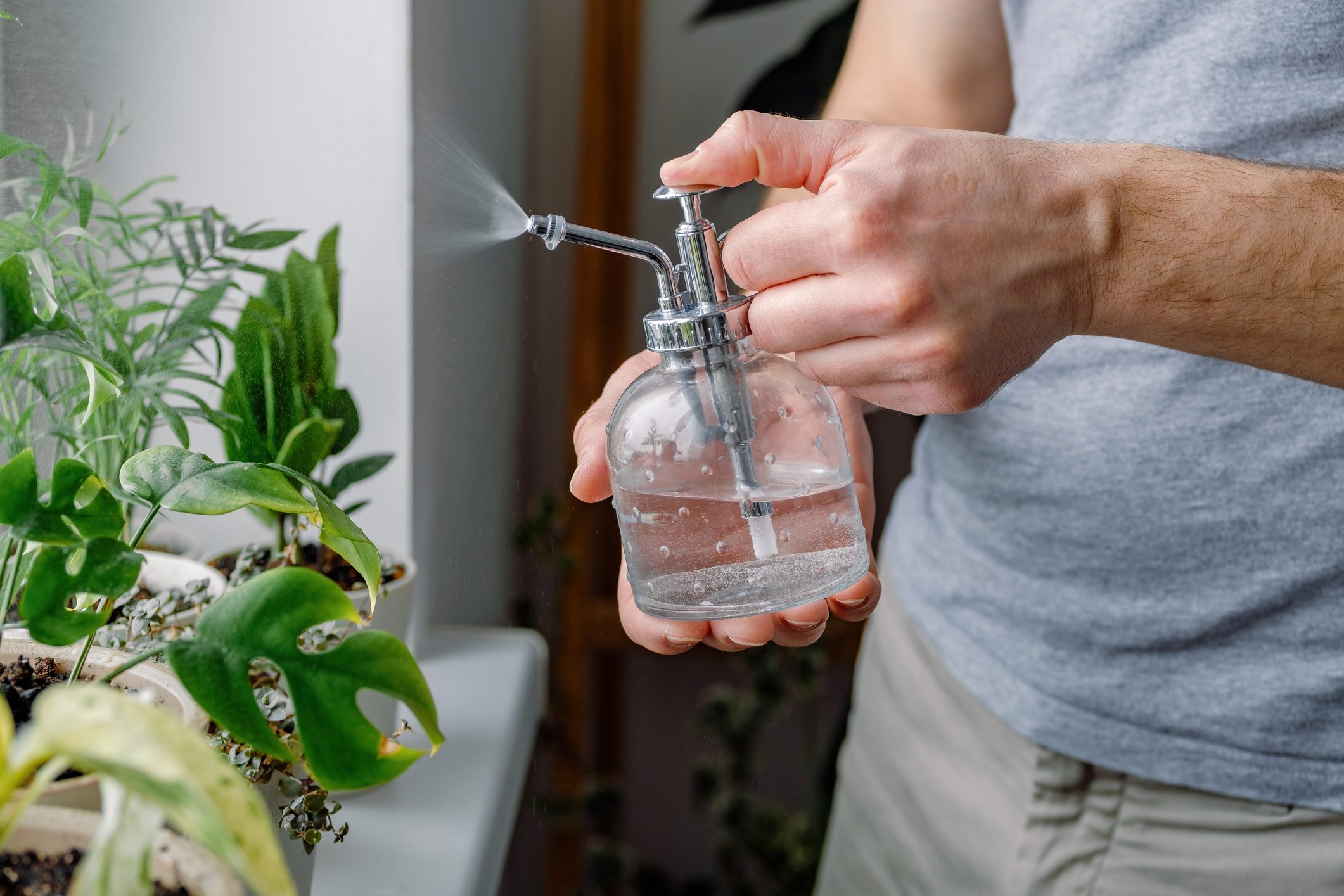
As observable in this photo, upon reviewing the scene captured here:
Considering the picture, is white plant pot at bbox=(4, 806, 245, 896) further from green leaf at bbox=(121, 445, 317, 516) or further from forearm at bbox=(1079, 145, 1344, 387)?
forearm at bbox=(1079, 145, 1344, 387)

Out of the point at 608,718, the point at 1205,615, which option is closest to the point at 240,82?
the point at 1205,615

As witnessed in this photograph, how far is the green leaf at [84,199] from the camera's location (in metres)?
0.41

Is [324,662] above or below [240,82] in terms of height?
below

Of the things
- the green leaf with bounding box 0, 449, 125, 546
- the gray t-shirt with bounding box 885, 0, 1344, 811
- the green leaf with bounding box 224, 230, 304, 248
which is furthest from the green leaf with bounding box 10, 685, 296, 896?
the gray t-shirt with bounding box 885, 0, 1344, 811

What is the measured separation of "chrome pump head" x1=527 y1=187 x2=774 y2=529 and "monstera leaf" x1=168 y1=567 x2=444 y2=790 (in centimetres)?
18

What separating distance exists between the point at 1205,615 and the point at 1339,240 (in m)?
0.27

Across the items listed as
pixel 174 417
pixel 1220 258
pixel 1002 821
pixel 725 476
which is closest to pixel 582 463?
pixel 725 476

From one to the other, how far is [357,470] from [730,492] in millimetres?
251

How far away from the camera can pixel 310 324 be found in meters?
0.52

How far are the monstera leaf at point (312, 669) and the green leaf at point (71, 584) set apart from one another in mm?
35

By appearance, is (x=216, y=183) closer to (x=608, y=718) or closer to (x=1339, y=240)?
(x=1339, y=240)

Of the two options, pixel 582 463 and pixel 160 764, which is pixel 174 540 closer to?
pixel 582 463

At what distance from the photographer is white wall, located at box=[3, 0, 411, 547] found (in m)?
0.39

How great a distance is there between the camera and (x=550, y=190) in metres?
1.18
